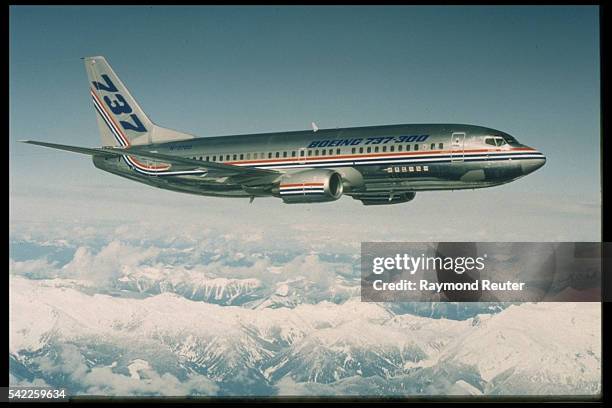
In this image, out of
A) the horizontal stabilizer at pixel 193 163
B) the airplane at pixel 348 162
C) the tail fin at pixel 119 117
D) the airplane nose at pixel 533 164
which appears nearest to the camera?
the airplane nose at pixel 533 164

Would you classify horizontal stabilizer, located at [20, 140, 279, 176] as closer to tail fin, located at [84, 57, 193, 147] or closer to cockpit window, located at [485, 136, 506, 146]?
tail fin, located at [84, 57, 193, 147]

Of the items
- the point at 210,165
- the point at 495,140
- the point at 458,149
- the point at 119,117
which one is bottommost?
the point at 210,165

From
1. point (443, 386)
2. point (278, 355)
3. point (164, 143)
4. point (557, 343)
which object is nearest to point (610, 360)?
point (557, 343)

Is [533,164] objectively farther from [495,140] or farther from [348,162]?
[348,162]

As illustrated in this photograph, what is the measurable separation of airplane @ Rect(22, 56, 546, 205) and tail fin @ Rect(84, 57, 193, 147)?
1.06 m

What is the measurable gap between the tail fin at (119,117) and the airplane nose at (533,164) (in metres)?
9.16

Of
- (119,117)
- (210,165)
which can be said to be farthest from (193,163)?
(119,117)

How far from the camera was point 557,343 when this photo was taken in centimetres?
1698

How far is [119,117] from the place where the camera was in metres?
23.3

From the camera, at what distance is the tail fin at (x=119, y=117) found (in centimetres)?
2262

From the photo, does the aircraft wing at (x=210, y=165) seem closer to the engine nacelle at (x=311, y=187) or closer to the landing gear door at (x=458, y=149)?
the engine nacelle at (x=311, y=187)

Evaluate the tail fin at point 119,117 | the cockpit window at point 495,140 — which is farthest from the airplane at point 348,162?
the tail fin at point 119,117

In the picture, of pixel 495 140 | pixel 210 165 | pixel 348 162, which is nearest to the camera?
pixel 495 140

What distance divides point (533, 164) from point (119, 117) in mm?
11556
